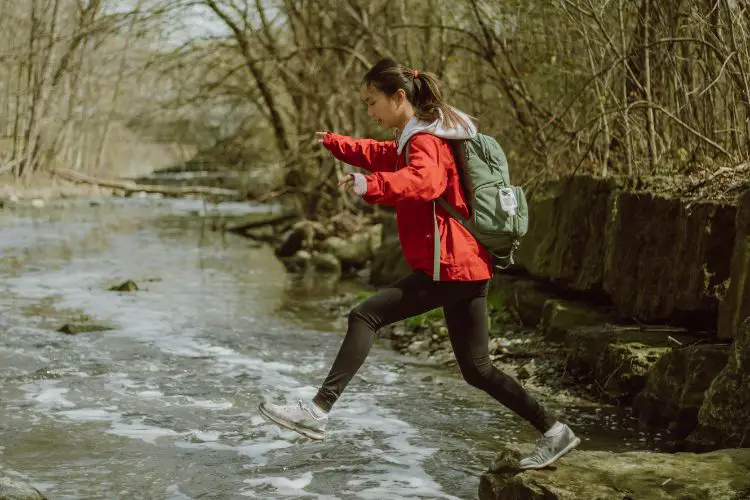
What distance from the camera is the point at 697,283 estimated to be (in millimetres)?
6660

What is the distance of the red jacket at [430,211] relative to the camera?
4035 mm

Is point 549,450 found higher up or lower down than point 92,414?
higher up

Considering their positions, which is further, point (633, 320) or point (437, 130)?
point (633, 320)

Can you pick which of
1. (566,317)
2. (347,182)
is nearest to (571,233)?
(566,317)

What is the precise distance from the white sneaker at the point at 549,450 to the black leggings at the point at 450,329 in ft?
0.22

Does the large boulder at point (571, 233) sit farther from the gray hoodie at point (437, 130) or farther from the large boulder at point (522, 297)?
the gray hoodie at point (437, 130)

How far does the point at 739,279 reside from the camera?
231 inches

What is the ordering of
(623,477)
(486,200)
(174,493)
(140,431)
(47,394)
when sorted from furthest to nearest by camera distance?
1. (47,394)
2. (140,431)
3. (174,493)
4. (486,200)
5. (623,477)

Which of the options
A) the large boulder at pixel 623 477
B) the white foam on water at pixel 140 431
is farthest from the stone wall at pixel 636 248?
the white foam on water at pixel 140 431

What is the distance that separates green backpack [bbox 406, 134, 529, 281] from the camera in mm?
4223

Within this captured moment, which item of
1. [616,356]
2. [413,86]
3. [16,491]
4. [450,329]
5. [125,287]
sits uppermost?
[413,86]

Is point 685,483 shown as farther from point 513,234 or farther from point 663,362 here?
point 663,362

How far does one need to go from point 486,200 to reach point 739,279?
246cm

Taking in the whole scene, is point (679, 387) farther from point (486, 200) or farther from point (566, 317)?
point (486, 200)
